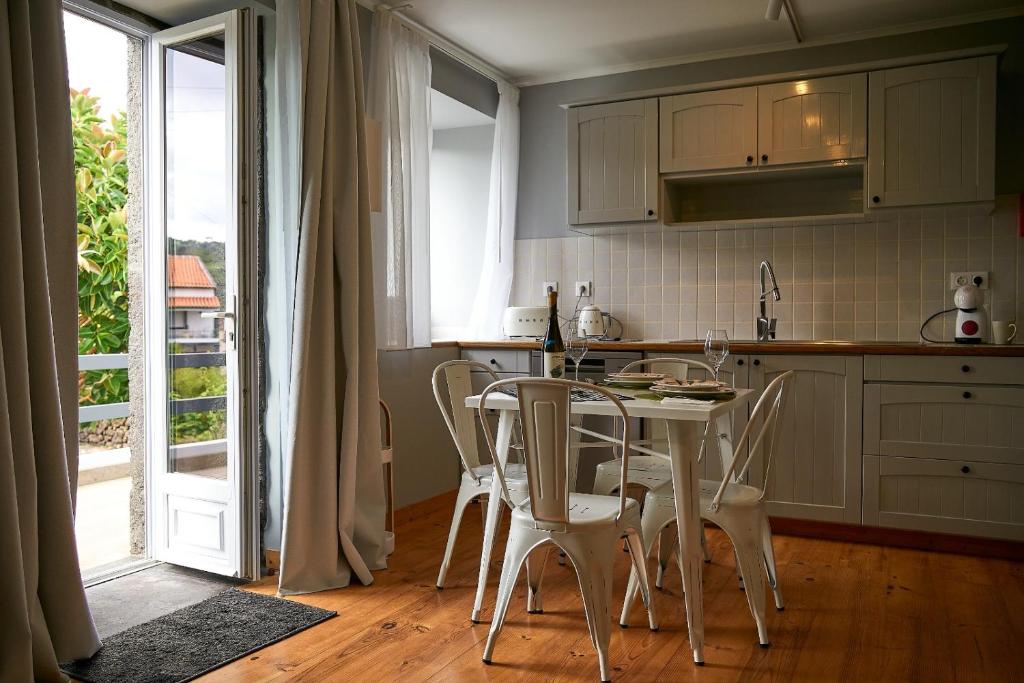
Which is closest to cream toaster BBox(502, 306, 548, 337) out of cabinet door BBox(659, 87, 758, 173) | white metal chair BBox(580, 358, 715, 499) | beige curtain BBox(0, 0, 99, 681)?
cabinet door BBox(659, 87, 758, 173)

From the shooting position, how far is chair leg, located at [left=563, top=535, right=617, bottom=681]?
7.07 feet

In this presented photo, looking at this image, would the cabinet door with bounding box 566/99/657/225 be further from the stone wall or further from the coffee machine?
the stone wall

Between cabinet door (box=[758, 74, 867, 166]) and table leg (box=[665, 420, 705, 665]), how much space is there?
2.12 metres

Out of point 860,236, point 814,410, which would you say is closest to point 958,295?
point 860,236

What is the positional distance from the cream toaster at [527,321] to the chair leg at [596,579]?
86.8 inches

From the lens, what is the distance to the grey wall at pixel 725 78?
3.77m

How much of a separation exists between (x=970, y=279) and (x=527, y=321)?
2202 mm

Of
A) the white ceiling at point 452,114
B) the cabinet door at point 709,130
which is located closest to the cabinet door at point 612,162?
the cabinet door at point 709,130

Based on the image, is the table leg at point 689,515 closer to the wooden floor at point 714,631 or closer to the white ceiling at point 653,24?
the wooden floor at point 714,631

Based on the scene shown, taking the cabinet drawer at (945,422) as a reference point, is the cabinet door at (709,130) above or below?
above

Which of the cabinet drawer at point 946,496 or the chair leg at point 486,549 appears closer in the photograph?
the chair leg at point 486,549

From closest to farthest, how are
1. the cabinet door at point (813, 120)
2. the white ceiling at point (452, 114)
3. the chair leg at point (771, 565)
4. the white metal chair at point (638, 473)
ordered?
the chair leg at point (771, 565)
the white metal chair at point (638, 473)
the cabinet door at point (813, 120)
the white ceiling at point (452, 114)

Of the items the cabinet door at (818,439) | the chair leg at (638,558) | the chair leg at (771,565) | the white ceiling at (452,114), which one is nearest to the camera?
the chair leg at (638,558)

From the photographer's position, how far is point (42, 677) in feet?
6.79
